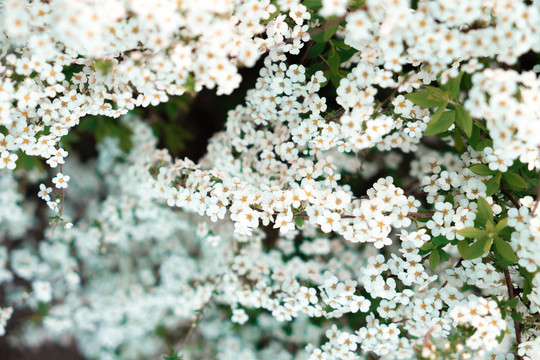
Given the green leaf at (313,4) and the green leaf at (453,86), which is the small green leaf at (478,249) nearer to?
the green leaf at (453,86)

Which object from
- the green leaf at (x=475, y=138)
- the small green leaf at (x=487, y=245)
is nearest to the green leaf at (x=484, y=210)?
the small green leaf at (x=487, y=245)

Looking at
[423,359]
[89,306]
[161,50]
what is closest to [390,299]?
[423,359]

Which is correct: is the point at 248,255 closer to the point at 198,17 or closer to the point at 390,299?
the point at 390,299

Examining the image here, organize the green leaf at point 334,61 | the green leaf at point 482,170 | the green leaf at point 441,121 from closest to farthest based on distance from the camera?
the green leaf at point 441,121 → the green leaf at point 482,170 → the green leaf at point 334,61

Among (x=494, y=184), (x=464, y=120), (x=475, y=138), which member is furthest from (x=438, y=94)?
(x=494, y=184)

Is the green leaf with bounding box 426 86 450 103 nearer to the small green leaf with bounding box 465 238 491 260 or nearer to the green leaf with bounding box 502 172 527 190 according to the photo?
the green leaf with bounding box 502 172 527 190

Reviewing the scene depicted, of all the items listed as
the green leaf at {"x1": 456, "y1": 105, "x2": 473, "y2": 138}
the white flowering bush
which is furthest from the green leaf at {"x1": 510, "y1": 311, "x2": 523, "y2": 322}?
the green leaf at {"x1": 456, "y1": 105, "x2": 473, "y2": 138}

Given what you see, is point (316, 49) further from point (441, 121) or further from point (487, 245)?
point (487, 245)

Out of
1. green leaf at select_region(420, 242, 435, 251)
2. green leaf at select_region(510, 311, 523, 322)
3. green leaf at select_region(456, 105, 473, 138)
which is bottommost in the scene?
green leaf at select_region(510, 311, 523, 322)
